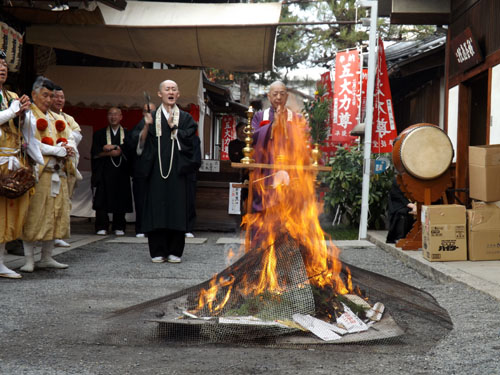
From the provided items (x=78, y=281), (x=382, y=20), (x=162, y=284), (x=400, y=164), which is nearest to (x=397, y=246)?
(x=400, y=164)

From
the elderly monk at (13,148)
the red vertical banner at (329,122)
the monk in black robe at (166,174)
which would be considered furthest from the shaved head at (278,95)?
the red vertical banner at (329,122)

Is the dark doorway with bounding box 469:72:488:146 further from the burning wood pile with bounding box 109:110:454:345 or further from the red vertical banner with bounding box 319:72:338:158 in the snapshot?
the burning wood pile with bounding box 109:110:454:345

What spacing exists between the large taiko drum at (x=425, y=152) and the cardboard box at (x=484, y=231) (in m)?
0.94

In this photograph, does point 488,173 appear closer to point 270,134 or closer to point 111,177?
point 270,134

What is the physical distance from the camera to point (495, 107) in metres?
7.86

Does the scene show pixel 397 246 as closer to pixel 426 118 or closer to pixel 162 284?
pixel 162 284

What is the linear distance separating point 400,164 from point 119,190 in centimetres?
523

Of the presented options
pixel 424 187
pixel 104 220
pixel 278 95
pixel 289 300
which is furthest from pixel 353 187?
pixel 289 300

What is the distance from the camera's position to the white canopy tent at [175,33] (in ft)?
33.2

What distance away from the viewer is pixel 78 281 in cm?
582

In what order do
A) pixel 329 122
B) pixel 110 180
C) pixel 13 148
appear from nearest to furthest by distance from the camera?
1. pixel 13 148
2. pixel 110 180
3. pixel 329 122

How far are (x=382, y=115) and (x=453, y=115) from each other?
3.87 feet

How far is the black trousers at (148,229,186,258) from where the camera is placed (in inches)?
299

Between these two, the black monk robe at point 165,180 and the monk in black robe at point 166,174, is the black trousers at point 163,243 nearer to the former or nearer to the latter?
the monk in black robe at point 166,174
